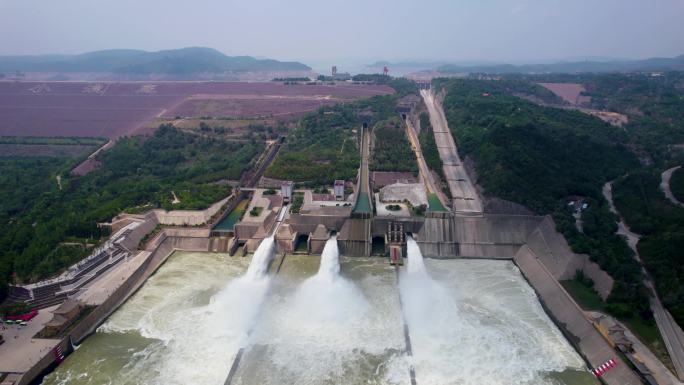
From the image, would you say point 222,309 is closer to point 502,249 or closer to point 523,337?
point 523,337

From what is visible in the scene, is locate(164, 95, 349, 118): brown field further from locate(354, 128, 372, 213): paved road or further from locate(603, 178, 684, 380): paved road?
locate(603, 178, 684, 380): paved road

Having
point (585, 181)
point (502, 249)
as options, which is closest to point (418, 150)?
point (585, 181)

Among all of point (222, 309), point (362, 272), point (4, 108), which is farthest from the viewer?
point (4, 108)

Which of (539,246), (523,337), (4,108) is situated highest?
(4,108)

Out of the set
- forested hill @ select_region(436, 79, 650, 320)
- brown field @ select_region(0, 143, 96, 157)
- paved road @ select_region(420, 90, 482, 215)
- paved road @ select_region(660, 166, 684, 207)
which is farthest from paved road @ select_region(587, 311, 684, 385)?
brown field @ select_region(0, 143, 96, 157)

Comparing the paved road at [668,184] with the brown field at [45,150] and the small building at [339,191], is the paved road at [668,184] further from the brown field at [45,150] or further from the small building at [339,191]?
the brown field at [45,150]
